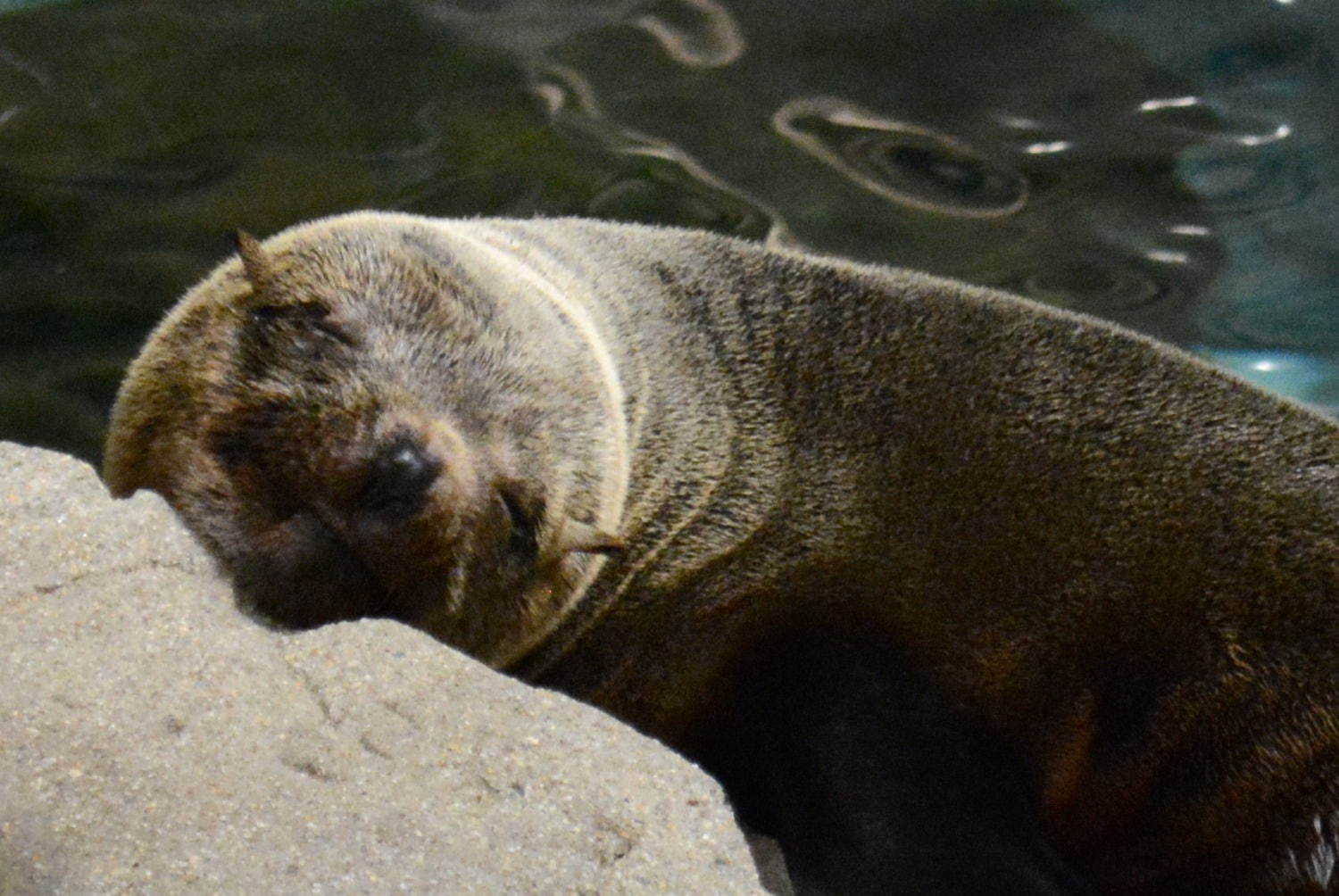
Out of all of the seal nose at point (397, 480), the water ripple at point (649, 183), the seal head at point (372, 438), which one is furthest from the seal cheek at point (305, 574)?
the water ripple at point (649, 183)

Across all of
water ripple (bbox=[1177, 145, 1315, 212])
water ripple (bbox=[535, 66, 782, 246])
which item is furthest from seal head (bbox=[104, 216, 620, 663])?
water ripple (bbox=[1177, 145, 1315, 212])

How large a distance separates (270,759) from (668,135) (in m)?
3.30

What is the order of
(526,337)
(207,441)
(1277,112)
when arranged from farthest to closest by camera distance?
(1277,112)
(526,337)
(207,441)

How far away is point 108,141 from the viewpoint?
15.1 feet

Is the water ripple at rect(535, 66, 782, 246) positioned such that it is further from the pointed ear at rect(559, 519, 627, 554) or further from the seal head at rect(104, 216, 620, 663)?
the pointed ear at rect(559, 519, 627, 554)

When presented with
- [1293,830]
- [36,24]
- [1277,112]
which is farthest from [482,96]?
[1293,830]

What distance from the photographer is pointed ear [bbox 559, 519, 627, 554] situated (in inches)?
117

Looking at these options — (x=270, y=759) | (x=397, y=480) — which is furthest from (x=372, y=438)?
(x=270, y=759)

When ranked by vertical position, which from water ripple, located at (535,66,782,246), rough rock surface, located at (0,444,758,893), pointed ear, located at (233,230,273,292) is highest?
pointed ear, located at (233,230,273,292)

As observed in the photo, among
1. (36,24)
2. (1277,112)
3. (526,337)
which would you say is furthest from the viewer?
(1277,112)

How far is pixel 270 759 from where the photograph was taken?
2.00 m

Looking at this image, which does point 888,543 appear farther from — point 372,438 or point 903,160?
point 903,160

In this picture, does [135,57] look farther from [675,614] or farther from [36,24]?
[675,614]

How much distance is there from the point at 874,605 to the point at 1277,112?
2.66m
